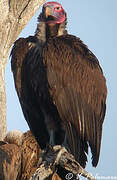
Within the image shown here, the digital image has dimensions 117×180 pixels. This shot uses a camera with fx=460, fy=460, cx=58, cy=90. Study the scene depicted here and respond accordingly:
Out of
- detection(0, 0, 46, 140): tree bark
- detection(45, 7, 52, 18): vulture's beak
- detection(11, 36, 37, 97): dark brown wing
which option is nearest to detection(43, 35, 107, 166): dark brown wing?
detection(11, 36, 37, 97): dark brown wing

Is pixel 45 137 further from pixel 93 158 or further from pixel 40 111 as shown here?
pixel 93 158

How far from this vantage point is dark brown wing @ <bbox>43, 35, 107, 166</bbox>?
5.91 metres

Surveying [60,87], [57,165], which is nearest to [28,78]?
[60,87]

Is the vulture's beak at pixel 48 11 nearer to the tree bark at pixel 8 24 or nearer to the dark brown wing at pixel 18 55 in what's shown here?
the dark brown wing at pixel 18 55

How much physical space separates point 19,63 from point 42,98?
0.58 meters

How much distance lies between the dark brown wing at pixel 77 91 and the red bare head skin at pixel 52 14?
0.46 meters

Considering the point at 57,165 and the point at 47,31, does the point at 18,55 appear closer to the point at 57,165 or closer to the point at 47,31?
the point at 47,31

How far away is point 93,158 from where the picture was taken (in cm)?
593

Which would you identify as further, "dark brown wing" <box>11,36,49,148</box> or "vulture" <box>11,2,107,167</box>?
"dark brown wing" <box>11,36,49,148</box>

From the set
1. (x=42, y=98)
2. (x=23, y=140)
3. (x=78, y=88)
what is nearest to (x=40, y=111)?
(x=42, y=98)

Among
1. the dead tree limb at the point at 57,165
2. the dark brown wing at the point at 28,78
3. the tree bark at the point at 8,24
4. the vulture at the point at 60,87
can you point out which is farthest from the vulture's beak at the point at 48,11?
the tree bark at the point at 8,24

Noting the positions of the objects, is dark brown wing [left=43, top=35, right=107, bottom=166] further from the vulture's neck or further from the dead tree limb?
the vulture's neck

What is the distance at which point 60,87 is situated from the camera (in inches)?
236

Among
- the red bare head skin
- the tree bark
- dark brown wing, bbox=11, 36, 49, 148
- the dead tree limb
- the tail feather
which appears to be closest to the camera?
the dead tree limb
